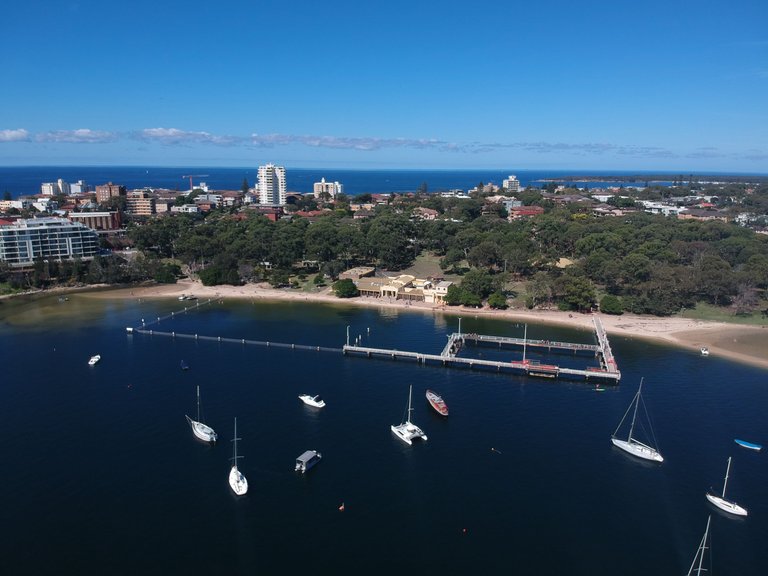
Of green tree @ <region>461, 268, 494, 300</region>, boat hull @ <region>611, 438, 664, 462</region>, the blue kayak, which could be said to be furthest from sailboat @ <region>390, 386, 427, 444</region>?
green tree @ <region>461, 268, 494, 300</region>

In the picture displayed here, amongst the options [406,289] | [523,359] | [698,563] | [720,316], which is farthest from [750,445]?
[406,289]

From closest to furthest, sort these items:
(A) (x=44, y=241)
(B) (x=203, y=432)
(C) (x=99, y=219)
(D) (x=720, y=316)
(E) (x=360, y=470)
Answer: (E) (x=360, y=470) < (B) (x=203, y=432) < (D) (x=720, y=316) < (A) (x=44, y=241) < (C) (x=99, y=219)

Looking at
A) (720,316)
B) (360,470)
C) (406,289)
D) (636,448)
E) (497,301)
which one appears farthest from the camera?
(406,289)

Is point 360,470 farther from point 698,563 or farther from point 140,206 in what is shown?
point 140,206

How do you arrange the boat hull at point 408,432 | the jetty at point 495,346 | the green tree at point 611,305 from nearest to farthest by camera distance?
the boat hull at point 408,432 < the jetty at point 495,346 < the green tree at point 611,305

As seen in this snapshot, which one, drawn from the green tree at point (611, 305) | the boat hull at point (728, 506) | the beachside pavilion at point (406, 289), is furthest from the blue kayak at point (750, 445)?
the beachside pavilion at point (406, 289)

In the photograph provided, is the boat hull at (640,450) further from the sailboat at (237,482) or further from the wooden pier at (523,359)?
the sailboat at (237,482)

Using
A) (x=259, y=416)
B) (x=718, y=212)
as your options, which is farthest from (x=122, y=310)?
(x=718, y=212)
